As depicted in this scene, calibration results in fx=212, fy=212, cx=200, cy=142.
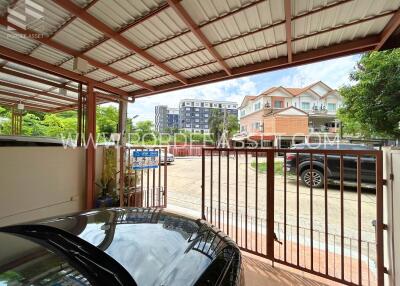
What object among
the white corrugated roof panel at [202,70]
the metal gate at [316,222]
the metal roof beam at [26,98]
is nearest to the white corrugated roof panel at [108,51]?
the white corrugated roof panel at [202,70]

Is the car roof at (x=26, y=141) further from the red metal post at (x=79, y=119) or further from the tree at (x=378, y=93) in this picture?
the tree at (x=378, y=93)

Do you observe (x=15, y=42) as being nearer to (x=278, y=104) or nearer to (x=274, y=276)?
(x=274, y=276)

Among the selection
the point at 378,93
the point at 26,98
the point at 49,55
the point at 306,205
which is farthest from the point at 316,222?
the point at 26,98

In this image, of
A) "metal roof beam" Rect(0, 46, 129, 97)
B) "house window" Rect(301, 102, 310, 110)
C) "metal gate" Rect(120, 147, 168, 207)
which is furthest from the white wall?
"house window" Rect(301, 102, 310, 110)

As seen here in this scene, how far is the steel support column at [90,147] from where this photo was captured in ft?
12.2

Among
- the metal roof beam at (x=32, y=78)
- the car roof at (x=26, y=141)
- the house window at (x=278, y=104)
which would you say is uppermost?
the house window at (x=278, y=104)

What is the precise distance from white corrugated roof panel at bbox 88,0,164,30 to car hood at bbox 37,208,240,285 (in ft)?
6.65

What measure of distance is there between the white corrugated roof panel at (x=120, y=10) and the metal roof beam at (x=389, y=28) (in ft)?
7.66

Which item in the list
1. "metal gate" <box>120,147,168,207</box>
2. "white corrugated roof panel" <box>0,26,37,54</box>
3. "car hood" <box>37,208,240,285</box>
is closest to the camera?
"car hood" <box>37,208,240,285</box>

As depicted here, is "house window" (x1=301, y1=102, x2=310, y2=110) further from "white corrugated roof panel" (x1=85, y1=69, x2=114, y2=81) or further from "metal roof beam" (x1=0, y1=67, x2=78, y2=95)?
"metal roof beam" (x1=0, y1=67, x2=78, y2=95)

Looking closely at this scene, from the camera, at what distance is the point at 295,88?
74.2 feet

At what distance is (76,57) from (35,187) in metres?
1.98

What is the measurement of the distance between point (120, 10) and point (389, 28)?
288 cm

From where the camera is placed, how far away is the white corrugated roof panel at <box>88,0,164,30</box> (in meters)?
2.16
